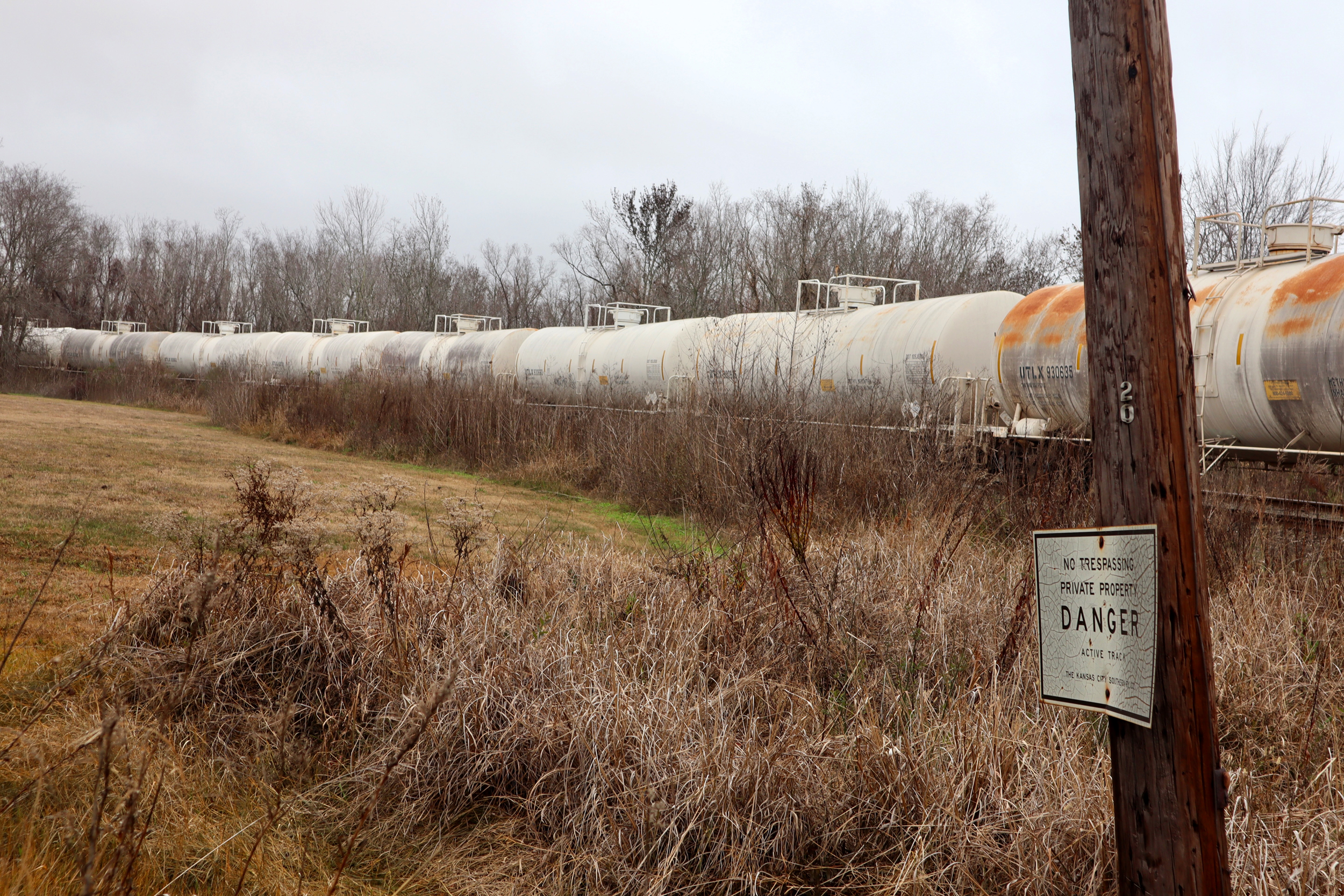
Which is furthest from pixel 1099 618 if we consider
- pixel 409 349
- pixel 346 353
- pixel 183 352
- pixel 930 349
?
pixel 183 352

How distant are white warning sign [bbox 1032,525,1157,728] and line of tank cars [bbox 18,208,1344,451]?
8.46 ft

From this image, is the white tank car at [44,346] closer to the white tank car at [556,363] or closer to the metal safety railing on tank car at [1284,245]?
the white tank car at [556,363]

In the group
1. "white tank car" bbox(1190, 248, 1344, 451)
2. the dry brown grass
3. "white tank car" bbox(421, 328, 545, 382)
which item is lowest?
the dry brown grass

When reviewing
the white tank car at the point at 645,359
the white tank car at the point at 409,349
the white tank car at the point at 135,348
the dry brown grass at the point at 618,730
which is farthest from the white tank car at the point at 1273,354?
the white tank car at the point at 135,348

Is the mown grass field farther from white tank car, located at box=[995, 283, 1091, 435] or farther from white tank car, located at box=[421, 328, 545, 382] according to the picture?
white tank car, located at box=[995, 283, 1091, 435]

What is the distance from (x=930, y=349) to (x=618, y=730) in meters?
9.16

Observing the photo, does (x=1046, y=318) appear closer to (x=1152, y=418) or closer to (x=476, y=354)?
(x=1152, y=418)

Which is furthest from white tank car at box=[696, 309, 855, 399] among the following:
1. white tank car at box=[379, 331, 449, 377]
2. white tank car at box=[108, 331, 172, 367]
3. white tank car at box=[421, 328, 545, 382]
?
white tank car at box=[108, 331, 172, 367]

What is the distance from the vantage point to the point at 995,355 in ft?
37.2

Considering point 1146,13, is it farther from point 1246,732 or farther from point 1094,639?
point 1246,732

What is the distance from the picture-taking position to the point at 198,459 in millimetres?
14211

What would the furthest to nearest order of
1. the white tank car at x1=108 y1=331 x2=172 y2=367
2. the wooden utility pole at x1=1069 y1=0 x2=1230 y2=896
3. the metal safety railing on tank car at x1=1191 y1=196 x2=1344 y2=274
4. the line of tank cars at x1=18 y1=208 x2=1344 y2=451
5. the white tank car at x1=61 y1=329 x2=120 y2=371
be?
the white tank car at x1=61 y1=329 x2=120 y2=371 → the white tank car at x1=108 y1=331 x2=172 y2=367 → the metal safety railing on tank car at x1=1191 y1=196 x2=1344 y2=274 → the line of tank cars at x1=18 y1=208 x2=1344 y2=451 → the wooden utility pole at x1=1069 y1=0 x2=1230 y2=896

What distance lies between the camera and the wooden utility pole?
1980 mm

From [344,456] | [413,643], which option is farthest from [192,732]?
[344,456]
